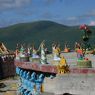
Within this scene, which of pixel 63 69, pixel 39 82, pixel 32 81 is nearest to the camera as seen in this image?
pixel 63 69

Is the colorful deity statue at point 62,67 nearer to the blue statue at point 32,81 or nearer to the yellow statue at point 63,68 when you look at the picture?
the yellow statue at point 63,68

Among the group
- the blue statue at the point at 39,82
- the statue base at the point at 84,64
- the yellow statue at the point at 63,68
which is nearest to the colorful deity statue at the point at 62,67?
the yellow statue at the point at 63,68

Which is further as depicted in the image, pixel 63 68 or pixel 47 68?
pixel 47 68

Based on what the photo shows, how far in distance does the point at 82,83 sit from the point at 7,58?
Result: 42773mm

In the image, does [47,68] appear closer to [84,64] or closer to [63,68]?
[63,68]

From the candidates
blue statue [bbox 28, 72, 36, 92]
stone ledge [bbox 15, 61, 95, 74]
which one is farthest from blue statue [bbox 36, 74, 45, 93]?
blue statue [bbox 28, 72, 36, 92]

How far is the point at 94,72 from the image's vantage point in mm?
15977

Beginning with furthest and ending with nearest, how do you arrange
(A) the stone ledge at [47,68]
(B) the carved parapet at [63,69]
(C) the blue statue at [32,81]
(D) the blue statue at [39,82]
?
(C) the blue statue at [32,81]
(D) the blue statue at [39,82]
(B) the carved parapet at [63,69]
(A) the stone ledge at [47,68]

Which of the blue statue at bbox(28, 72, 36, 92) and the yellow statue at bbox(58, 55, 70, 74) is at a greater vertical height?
the yellow statue at bbox(58, 55, 70, 74)

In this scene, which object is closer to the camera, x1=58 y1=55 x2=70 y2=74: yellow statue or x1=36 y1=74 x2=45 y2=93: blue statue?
x1=58 y1=55 x2=70 y2=74: yellow statue

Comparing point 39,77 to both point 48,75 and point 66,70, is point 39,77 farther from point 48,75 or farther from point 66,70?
point 66,70

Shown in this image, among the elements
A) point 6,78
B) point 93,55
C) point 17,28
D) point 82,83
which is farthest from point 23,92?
point 17,28

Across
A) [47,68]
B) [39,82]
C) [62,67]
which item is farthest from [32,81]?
[62,67]

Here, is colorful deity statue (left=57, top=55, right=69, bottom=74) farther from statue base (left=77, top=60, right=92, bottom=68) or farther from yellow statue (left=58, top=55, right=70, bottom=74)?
statue base (left=77, top=60, right=92, bottom=68)
